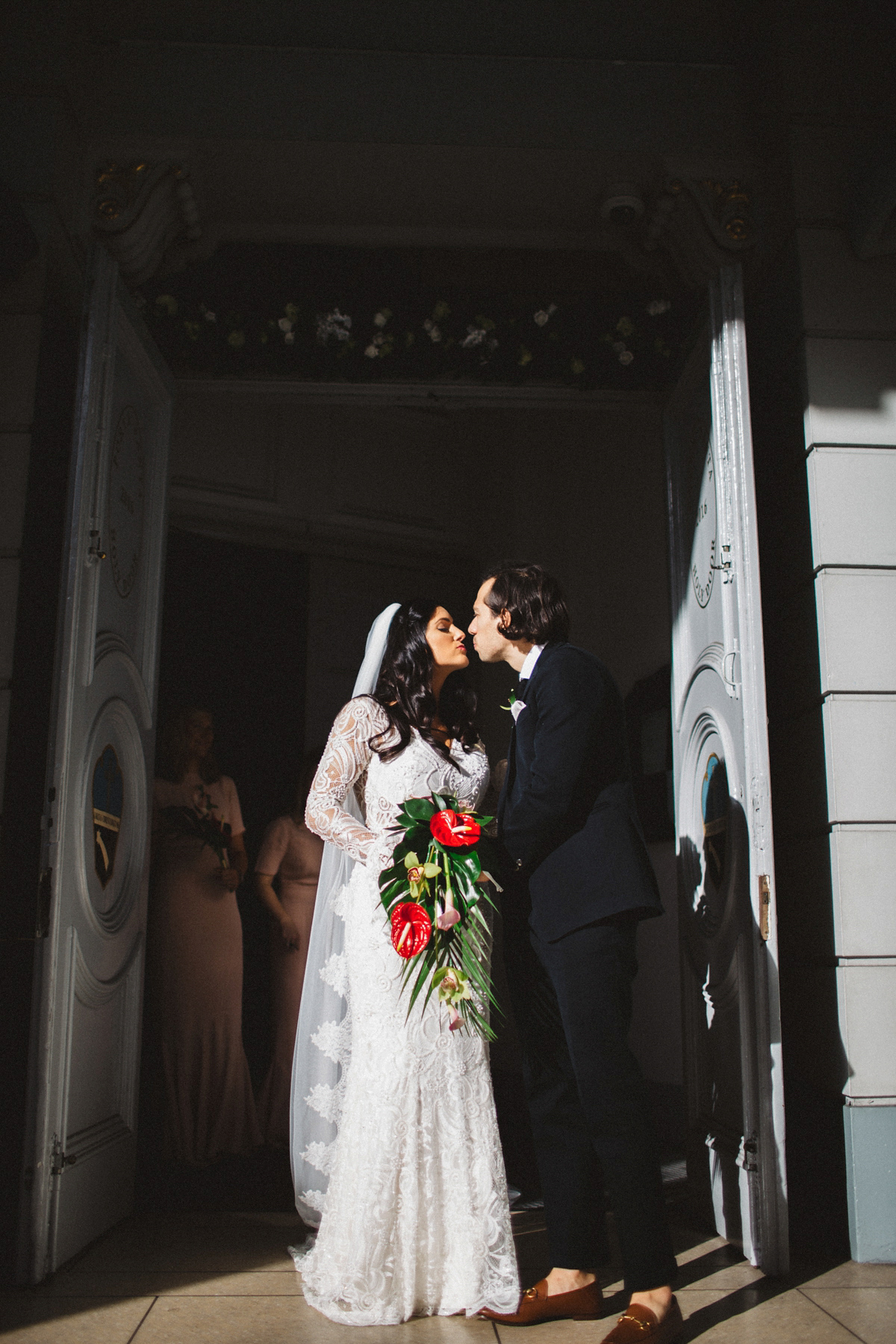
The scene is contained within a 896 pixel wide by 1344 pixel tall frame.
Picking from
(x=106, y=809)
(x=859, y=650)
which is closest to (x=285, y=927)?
(x=106, y=809)

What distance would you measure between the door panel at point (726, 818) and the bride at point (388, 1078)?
73 centimetres

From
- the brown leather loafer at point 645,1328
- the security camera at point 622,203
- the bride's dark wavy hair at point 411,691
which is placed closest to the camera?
the brown leather loafer at point 645,1328

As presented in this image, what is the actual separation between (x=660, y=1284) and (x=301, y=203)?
3.32m

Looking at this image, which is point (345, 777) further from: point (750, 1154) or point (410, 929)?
point (750, 1154)

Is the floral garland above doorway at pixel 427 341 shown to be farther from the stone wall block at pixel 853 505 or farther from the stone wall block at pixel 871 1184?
the stone wall block at pixel 871 1184

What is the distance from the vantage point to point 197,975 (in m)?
4.00

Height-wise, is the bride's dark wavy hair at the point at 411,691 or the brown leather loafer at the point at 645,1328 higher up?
the bride's dark wavy hair at the point at 411,691

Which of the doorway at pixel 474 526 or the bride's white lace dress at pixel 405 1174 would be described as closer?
the bride's white lace dress at pixel 405 1174

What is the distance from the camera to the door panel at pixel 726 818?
259 centimetres

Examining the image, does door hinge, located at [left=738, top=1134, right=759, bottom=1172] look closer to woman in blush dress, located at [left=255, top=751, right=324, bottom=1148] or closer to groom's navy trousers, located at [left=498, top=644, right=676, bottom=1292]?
groom's navy trousers, located at [left=498, top=644, right=676, bottom=1292]

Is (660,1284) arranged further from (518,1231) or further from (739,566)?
(739,566)

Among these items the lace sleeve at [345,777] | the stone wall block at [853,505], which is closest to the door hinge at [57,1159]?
the lace sleeve at [345,777]

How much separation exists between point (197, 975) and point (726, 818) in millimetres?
2258

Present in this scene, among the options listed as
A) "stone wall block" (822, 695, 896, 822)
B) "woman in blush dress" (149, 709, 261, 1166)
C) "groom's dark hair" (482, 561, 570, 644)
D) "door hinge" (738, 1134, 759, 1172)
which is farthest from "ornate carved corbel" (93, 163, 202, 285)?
"door hinge" (738, 1134, 759, 1172)
